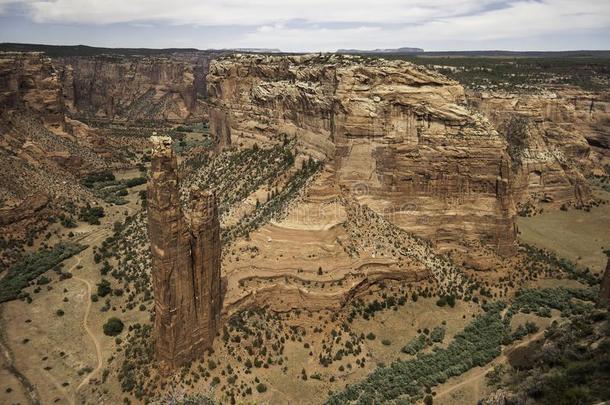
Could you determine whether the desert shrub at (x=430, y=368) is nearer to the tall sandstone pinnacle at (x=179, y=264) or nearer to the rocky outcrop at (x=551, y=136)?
the tall sandstone pinnacle at (x=179, y=264)

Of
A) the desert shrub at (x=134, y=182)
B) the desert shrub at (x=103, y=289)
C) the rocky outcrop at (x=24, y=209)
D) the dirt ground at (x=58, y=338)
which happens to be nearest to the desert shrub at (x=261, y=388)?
the dirt ground at (x=58, y=338)

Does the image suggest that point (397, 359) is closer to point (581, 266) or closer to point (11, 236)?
point (581, 266)

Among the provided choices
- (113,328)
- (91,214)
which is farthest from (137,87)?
(113,328)

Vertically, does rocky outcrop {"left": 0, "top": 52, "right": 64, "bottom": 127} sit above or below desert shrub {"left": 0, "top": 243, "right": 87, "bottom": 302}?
above

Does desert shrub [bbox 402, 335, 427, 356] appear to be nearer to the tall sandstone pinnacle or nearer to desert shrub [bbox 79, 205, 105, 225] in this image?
the tall sandstone pinnacle

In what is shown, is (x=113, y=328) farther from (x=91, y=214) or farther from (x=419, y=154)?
(x=91, y=214)

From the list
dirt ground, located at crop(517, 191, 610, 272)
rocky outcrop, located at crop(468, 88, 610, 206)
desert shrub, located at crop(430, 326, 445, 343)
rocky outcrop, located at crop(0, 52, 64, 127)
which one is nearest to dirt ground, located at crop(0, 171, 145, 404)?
desert shrub, located at crop(430, 326, 445, 343)
